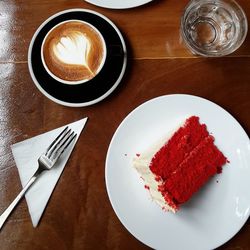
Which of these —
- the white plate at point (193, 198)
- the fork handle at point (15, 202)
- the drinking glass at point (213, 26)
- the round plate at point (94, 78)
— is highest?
the drinking glass at point (213, 26)

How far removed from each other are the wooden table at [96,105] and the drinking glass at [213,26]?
0.08ft

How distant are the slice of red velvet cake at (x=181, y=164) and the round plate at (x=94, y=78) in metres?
0.17

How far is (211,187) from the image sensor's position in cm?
78

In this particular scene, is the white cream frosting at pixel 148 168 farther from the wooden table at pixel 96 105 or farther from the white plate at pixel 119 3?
the white plate at pixel 119 3

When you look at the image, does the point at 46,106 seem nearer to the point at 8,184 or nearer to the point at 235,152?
the point at 8,184

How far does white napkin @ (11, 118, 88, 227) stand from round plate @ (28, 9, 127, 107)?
0.06m

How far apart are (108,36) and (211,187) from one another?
39cm

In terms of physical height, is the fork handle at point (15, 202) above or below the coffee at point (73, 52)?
below

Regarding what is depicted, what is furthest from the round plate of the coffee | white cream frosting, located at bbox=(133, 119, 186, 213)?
white cream frosting, located at bbox=(133, 119, 186, 213)

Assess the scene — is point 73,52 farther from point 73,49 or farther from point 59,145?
point 59,145

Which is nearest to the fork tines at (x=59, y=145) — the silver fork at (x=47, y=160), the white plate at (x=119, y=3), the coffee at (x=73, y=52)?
the silver fork at (x=47, y=160)

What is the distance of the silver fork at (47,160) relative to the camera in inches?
31.2

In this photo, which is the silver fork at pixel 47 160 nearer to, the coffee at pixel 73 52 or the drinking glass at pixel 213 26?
the coffee at pixel 73 52

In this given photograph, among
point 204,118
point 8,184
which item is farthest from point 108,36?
point 8,184
